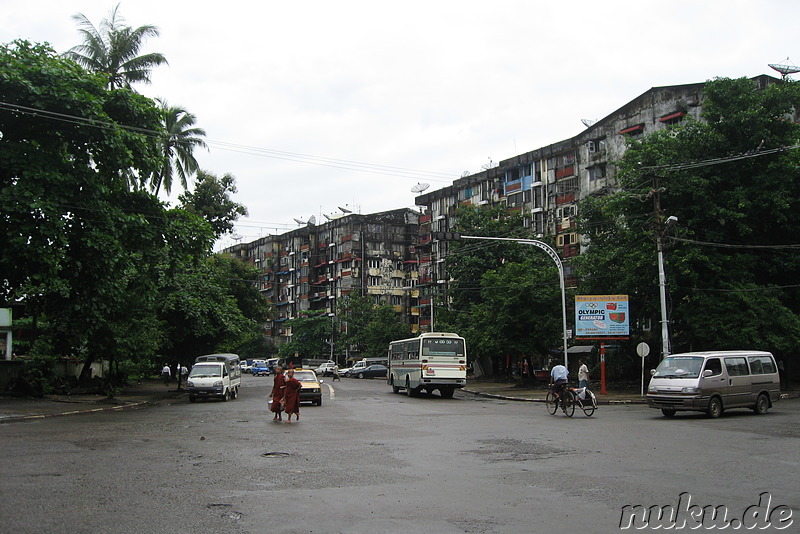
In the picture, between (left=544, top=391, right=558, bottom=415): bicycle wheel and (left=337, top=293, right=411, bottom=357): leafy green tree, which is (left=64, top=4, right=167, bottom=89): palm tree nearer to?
(left=544, top=391, right=558, bottom=415): bicycle wheel

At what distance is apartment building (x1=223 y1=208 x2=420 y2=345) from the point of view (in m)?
102

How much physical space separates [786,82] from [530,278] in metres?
16.8

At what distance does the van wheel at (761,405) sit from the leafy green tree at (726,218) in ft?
27.7

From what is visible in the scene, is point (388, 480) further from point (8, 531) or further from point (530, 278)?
point (530, 278)

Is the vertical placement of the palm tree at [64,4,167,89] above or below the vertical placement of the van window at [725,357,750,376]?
above

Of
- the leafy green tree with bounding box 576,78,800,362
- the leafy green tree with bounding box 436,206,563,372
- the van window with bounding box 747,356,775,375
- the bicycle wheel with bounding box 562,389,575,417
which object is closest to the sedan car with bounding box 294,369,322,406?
the bicycle wheel with bounding box 562,389,575,417

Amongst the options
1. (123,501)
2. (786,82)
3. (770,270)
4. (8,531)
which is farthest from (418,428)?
(786,82)

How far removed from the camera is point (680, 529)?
7625mm

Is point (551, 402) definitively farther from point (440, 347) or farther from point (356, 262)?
point (356, 262)

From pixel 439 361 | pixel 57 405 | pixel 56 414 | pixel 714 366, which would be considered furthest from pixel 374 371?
pixel 714 366

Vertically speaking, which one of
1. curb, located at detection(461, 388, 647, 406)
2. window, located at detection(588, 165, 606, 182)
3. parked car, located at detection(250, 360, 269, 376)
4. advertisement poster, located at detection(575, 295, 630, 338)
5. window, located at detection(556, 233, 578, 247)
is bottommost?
parked car, located at detection(250, 360, 269, 376)

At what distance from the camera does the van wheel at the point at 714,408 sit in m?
21.2

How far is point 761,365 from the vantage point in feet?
75.5

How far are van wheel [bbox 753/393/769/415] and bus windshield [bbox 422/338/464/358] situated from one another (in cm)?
1402
